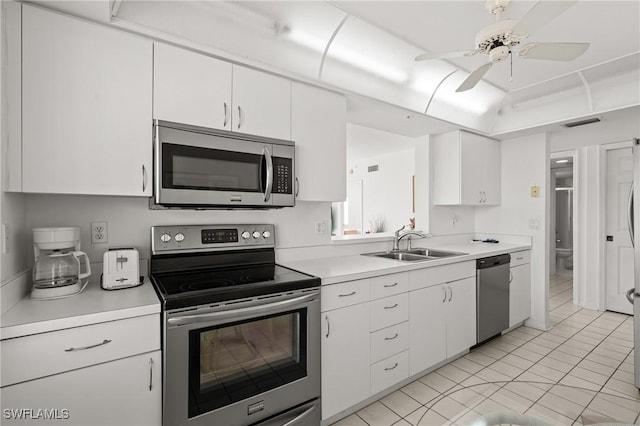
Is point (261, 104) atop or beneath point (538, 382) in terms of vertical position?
atop

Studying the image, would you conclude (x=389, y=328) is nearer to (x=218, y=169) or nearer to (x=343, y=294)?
(x=343, y=294)

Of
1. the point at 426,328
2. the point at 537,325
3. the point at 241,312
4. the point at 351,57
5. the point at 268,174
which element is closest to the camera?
the point at 241,312

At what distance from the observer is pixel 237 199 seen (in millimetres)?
1900

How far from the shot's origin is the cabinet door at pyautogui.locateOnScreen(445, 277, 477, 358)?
269 centimetres

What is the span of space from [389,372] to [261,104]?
2.06 metres

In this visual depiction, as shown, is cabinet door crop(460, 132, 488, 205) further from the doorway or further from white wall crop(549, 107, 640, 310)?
the doorway

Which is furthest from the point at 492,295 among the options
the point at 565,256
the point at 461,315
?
the point at 565,256

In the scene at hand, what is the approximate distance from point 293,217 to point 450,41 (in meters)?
1.80

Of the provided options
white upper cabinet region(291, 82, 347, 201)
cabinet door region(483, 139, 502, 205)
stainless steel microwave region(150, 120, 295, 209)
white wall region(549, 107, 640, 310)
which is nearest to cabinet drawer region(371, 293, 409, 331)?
white upper cabinet region(291, 82, 347, 201)

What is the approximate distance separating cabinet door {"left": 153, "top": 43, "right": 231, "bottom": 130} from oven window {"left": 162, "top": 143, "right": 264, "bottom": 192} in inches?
6.9

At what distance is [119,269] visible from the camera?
1.62 m

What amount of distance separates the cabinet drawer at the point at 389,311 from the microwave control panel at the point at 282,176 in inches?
38.5

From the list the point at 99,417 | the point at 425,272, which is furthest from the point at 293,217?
the point at 99,417

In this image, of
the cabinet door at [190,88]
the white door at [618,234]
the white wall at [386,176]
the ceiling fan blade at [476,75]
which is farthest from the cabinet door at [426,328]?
the white door at [618,234]
